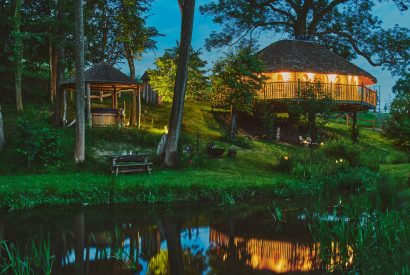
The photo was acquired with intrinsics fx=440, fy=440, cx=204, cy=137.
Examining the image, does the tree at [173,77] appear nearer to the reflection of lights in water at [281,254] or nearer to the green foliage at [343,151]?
the green foliage at [343,151]

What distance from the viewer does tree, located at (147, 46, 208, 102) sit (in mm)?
29734

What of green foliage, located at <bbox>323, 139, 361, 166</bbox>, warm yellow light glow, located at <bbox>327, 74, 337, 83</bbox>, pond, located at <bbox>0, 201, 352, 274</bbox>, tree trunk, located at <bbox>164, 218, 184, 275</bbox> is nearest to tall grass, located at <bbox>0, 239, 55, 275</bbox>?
pond, located at <bbox>0, 201, 352, 274</bbox>

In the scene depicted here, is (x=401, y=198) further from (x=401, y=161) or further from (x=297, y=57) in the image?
(x=297, y=57)

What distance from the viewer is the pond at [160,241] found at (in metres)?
7.11

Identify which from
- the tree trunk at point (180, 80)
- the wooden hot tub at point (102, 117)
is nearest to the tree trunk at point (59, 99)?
the wooden hot tub at point (102, 117)

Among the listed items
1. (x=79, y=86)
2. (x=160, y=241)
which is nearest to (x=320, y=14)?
(x=79, y=86)

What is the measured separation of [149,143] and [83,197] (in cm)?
903

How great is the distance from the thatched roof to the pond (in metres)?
20.1

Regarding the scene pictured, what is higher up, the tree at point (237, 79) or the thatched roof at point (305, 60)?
the thatched roof at point (305, 60)

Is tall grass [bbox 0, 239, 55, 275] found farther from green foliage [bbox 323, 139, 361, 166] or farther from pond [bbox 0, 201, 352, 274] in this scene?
green foliage [bbox 323, 139, 361, 166]

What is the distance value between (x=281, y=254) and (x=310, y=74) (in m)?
26.9

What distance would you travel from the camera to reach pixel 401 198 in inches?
376

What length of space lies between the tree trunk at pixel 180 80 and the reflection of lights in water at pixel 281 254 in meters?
9.54

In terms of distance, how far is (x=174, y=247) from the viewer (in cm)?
855
